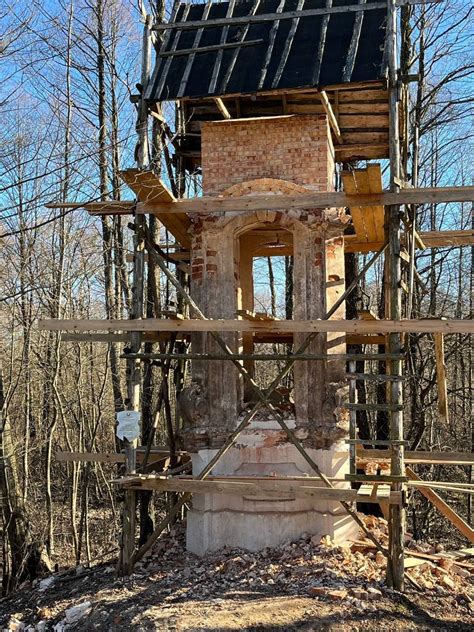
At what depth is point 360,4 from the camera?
997cm

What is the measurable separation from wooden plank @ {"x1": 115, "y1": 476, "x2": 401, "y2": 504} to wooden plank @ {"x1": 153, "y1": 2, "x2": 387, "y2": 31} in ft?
21.9

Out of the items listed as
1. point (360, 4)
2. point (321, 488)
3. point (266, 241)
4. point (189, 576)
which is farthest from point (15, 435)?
point (360, 4)

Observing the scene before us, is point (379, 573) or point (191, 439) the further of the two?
point (191, 439)

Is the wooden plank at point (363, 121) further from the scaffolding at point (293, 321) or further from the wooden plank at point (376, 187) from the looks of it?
the wooden plank at point (376, 187)

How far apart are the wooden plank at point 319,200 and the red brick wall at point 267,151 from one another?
Result: 1345 mm

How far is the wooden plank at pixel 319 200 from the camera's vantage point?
8.32m

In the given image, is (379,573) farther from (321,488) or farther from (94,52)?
(94,52)

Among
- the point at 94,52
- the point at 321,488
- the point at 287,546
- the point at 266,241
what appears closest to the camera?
the point at 321,488

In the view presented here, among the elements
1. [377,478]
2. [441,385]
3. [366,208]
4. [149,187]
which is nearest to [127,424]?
[149,187]

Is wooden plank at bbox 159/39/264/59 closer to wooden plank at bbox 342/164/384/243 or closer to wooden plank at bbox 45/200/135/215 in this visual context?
wooden plank at bbox 45/200/135/215

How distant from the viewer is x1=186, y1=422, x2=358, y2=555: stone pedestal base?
30.5ft

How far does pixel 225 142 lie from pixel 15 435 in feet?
37.1

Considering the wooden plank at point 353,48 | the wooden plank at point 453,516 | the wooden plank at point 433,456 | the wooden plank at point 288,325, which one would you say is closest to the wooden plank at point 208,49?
the wooden plank at point 353,48

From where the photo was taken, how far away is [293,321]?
8305 millimetres
